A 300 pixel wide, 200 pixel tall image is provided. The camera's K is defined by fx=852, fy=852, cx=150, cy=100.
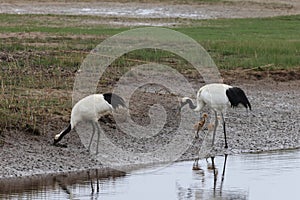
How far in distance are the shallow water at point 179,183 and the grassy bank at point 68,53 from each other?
6.60ft

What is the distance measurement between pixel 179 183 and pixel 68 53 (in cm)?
933

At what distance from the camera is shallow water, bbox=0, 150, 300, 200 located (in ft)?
36.1

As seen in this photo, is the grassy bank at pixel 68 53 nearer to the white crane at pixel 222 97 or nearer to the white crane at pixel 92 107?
the white crane at pixel 92 107

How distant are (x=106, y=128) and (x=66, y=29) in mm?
13159

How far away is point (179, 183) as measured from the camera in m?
11.7

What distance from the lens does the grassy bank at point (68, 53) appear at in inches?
573

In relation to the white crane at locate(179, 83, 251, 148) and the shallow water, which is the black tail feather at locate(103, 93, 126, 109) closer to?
the shallow water

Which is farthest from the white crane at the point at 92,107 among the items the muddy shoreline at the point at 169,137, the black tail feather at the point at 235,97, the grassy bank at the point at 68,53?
the black tail feather at the point at 235,97

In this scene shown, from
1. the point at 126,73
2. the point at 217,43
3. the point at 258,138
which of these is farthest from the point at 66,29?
the point at 258,138

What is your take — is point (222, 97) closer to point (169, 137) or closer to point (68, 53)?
point (169, 137)

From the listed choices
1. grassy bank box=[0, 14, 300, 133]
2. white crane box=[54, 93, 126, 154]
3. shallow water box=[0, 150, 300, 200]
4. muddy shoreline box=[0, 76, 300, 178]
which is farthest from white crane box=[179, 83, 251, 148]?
grassy bank box=[0, 14, 300, 133]

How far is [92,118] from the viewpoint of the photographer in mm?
13133

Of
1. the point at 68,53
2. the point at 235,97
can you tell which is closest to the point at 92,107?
the point at 235,97

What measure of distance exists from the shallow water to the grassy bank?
79.2 inches
